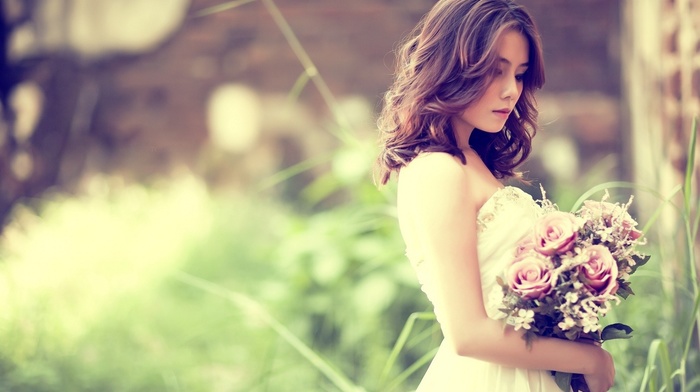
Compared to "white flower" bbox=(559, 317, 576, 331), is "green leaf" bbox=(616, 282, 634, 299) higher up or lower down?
lower down

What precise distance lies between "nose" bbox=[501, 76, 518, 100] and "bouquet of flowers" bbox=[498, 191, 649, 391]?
0.25 m

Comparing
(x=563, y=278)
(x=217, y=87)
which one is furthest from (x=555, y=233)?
(x=217, y=87)

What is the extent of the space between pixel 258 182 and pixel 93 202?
1020mm

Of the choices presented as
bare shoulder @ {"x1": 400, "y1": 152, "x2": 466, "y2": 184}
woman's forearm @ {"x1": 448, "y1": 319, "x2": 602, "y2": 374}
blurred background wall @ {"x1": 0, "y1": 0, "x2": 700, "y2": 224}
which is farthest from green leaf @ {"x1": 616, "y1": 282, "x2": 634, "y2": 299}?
blurred background wall @ {"x1": 0, "y1": 0, "x2": 700, "y2": 224}

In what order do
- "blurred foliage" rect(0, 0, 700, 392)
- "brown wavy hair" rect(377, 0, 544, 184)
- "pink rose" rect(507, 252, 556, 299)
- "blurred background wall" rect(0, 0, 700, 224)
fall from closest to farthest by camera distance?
"pink rose" rect(507, 252, 556, 299) → "brown wavy hair" rect(377, 0, 544, 184) → "blurred foliage" rect(0, 0, 700, 392) → "blurred background wall" rect(0, 0, 700, 224)

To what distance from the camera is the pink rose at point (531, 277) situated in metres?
1.53

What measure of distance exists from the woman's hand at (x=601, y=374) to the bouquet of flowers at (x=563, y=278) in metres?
0.07

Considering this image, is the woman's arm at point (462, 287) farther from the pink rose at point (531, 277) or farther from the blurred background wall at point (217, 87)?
the blurred background wall at point (217, 87)

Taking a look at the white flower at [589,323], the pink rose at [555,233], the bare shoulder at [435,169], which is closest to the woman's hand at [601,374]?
the white flower at [589,323]

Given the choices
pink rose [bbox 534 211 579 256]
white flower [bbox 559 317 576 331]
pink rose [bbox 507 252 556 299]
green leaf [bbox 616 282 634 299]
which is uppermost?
pink rose [bbox 534 211 579 256]

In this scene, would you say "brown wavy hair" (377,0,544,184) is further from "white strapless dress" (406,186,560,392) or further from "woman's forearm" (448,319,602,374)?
"woman's forearm" (448,319,602,374)

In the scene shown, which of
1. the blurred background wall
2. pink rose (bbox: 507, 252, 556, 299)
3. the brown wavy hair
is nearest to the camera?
pink rose (bbox: 507, 252, 556, 299)

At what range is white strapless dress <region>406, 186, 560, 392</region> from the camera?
1.67 meters

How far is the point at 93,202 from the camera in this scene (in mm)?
5113
